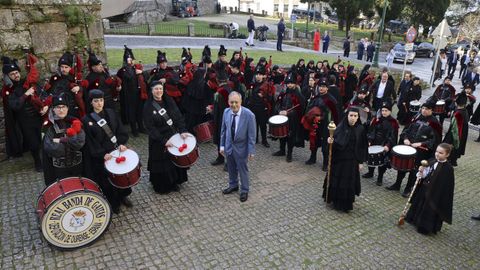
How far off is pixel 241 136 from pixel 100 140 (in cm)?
242

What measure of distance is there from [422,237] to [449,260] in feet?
1.99

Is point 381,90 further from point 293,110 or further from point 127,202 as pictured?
point 127,202

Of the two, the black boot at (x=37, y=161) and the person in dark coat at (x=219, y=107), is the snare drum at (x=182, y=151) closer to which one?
the person in dark coat at (x=219, y=107)

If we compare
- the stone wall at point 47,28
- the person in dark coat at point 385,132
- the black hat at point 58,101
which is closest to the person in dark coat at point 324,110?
the person in dark coat at point 385,132

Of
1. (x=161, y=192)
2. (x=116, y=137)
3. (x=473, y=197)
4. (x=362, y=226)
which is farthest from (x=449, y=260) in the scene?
(x=116, y=137)

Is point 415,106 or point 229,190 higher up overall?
point 415,106

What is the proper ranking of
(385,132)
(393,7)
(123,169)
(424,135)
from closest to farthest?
(123,169), (424,135), (385,132), (393,7)

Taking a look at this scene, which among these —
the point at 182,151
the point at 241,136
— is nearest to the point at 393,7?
the point at 241,136

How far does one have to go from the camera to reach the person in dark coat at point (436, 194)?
19.6ft

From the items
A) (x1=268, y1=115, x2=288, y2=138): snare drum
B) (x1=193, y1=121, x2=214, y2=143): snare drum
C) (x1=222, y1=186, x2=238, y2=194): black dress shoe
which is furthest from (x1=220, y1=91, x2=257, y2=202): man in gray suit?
(x1=193, y1=121, x2=214, y2=143): snare drum

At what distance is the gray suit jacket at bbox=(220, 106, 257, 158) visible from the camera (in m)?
6.57

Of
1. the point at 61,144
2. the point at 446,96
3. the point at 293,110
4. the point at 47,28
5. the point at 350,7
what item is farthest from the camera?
the point at 350,7

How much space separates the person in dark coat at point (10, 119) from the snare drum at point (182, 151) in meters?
3.51

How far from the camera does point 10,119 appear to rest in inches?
292
